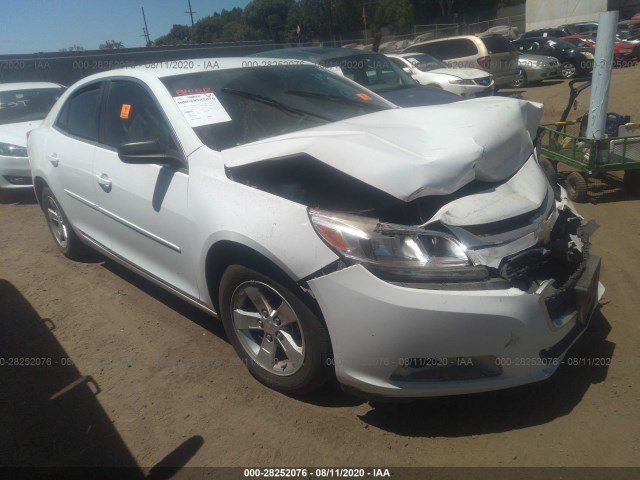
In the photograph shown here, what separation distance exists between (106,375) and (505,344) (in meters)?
2.31

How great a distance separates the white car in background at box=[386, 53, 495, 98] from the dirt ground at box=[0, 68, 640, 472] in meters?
8.09

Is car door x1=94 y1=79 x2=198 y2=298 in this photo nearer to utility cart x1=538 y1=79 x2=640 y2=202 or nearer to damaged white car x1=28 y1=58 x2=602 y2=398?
damaged white car x1=28 y1=58 x2=602 y2=398

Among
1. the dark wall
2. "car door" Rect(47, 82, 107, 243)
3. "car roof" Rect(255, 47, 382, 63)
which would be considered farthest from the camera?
the dark wall

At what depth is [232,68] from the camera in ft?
11.9

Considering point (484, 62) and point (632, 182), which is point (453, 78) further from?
point (632, 182)

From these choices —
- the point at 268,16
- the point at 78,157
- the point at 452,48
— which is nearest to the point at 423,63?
the point at 452,48

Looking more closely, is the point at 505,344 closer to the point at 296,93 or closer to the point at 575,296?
the point at 575,296

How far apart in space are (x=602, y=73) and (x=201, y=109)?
4746 mm

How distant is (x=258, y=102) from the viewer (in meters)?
3.40

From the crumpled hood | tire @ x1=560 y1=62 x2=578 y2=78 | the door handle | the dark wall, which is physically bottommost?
tire @ x1=560 y1=62 x2=578 y2=78

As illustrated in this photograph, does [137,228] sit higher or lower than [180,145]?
lower

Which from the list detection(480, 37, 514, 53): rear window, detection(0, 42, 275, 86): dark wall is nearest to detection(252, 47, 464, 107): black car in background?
detection(0, 42, 275, 86): dark wall

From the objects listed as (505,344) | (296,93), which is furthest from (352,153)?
(296,93)

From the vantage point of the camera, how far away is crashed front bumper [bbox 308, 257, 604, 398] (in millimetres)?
2131
